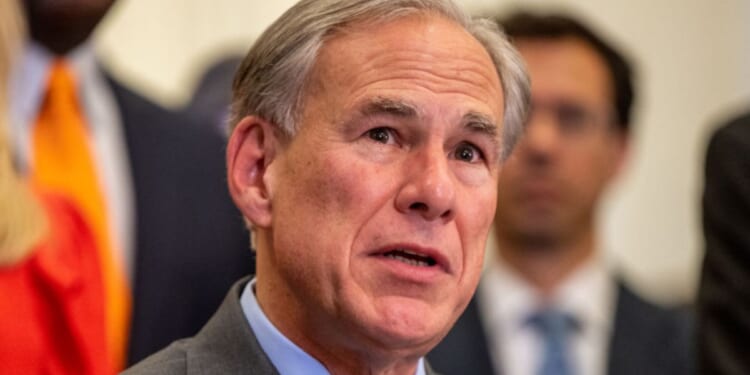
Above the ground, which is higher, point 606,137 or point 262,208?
point 262,208

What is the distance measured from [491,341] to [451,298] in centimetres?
201

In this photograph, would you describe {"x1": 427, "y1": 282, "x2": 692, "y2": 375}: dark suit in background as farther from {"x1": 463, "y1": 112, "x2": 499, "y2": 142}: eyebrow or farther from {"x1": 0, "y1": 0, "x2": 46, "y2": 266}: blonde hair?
{"x1": 463, "y1": 112, "x2": 499, "y2": 142}: eyebrow

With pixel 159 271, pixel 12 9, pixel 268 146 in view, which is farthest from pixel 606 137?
pixel 268 146

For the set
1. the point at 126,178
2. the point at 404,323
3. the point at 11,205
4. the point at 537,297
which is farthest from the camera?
the point at 537,297

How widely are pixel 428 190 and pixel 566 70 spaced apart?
2.58m

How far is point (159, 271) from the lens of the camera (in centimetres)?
341

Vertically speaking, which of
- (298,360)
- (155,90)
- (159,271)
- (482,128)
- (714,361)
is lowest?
(155,90)

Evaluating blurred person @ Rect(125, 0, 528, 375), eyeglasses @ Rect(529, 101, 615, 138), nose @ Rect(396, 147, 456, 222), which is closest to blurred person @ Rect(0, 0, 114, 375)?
blurred person @ Rect(125, 0, 528, 375)

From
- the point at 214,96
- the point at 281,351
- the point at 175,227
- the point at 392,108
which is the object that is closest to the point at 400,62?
the point at 392,108

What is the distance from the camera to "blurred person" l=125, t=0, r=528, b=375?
2.39 meters

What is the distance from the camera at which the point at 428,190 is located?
2377mm

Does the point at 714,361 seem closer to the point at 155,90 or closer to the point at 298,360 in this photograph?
the point at 298,360

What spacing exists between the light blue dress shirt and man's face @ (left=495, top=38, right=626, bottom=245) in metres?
2.19

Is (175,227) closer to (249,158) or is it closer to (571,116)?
(249,158)
